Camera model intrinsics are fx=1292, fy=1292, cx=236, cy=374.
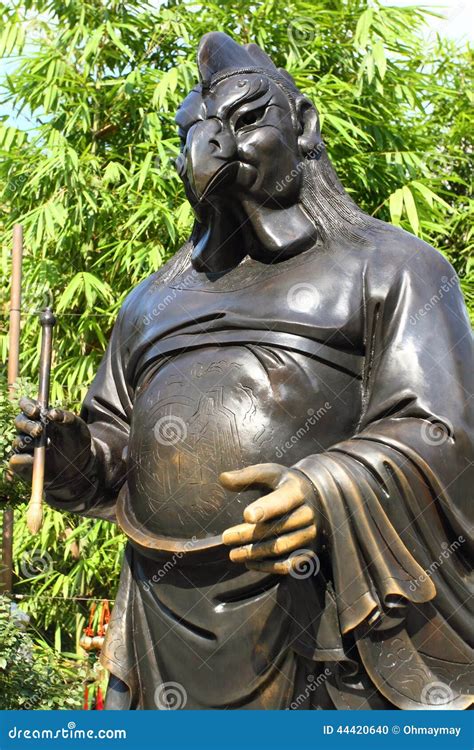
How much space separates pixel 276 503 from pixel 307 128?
1183 mm

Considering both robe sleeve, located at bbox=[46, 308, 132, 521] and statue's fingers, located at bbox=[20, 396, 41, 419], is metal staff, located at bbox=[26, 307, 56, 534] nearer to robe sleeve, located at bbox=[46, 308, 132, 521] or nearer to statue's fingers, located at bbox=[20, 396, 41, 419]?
statue's fingers, located at bbox=[20, 396, 41, 419]

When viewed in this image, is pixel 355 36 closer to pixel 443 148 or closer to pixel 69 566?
pixel 443 148

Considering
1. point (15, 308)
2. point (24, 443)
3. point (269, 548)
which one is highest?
point (269, 548)

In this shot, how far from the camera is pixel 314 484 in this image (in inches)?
104

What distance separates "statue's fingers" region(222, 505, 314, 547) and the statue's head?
2.74ft

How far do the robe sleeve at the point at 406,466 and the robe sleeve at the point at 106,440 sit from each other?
71 cm

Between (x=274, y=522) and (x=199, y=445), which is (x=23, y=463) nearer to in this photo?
(x=199, y=445)

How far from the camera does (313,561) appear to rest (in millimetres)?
2711

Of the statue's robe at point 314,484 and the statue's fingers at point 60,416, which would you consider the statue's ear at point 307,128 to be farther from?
the statue's fingers at point 60,416

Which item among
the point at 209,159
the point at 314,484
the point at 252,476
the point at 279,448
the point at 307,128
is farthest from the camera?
the point at 307,128

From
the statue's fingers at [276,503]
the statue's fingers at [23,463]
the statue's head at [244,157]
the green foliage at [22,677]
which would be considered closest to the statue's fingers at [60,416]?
the statue's fingers at [23,463]

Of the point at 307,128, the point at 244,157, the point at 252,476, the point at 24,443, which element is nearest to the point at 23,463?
the point at 24,443

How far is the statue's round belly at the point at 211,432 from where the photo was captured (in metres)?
2.90

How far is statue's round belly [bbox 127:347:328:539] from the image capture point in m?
2.90
